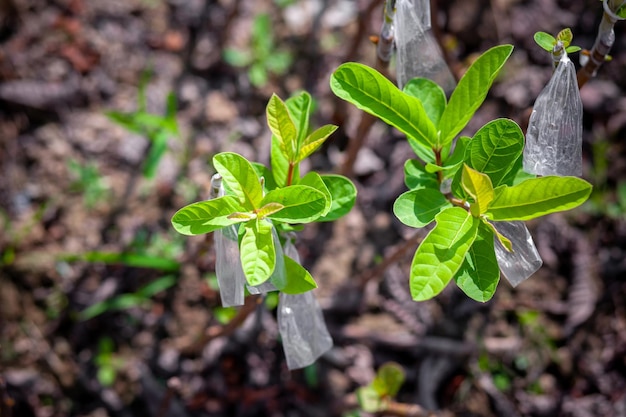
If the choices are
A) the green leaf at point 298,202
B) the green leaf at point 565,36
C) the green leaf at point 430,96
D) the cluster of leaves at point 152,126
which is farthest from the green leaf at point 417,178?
the cluster of leaves at point 152,126

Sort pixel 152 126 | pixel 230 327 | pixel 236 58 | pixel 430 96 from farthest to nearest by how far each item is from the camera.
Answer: pixel 236 58 → pixel 152 126 → pixel 230 327 → pixel 430 96

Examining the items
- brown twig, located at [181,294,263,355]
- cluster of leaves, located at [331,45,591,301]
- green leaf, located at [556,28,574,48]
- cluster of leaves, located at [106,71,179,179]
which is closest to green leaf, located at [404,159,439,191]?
cluster of leaves, located at [331,45,591,301]

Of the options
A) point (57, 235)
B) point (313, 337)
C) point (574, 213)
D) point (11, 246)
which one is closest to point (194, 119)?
point (57, 235)

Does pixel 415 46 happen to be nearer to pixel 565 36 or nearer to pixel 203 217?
pixel 565 36

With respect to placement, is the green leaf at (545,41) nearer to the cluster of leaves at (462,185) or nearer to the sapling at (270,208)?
the cluster of leaves at (462,185)

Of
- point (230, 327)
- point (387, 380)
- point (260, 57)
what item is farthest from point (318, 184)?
point (260, 57)

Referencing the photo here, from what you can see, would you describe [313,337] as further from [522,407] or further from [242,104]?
[242,104]

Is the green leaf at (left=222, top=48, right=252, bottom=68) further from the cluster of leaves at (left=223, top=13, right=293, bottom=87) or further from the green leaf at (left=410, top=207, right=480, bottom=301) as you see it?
the green leaf at (left=410, top=207, right=480, bottom=301)
